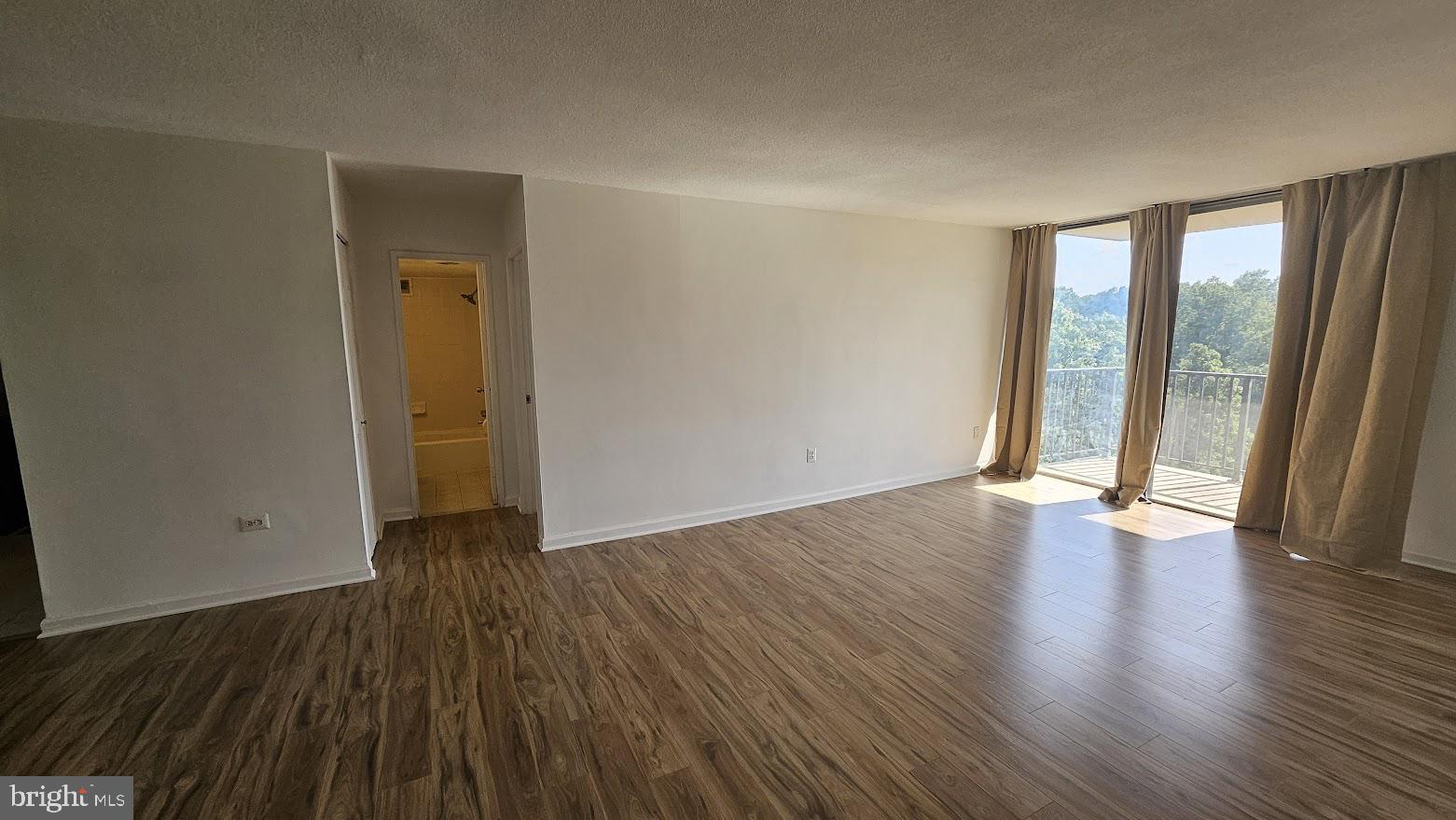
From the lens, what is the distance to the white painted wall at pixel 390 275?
161 inches

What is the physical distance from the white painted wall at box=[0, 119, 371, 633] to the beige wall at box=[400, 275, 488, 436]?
419 centimetres

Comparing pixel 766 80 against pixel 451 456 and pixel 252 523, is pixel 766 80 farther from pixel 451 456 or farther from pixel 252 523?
pixel 451 456

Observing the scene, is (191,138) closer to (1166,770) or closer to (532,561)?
(532,561)

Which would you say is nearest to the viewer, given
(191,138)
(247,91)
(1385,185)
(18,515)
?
(247,91)

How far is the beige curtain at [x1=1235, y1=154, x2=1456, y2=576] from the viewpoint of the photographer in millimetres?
3215

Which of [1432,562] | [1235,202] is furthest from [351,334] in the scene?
[1432,562]

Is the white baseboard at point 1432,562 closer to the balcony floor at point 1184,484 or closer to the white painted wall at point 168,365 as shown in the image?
the balcony floor at point 1184,484

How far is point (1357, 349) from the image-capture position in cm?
343

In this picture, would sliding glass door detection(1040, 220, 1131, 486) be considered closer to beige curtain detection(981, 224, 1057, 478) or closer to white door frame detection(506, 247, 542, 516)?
beige curtain detection(981, 224, 1057, 478)

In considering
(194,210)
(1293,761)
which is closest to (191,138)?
(194,210)

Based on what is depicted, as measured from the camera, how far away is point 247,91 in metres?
2.19

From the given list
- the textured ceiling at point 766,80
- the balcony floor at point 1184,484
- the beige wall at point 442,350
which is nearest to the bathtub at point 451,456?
the beige wall at point 442,350

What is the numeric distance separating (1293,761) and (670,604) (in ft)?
8.30

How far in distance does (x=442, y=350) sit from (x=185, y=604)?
15.8 ft
